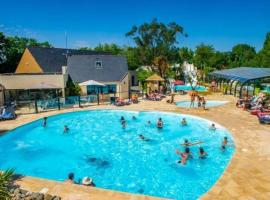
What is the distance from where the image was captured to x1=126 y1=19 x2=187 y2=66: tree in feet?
157

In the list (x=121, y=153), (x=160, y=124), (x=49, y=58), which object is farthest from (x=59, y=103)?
(x=49, y=58)

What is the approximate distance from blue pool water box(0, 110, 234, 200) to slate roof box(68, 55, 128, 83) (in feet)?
27.0

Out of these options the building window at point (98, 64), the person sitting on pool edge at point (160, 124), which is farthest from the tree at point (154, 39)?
the person sitting on pool edge at point (160, 124)

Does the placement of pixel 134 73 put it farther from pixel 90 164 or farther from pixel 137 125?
pixel 90 164

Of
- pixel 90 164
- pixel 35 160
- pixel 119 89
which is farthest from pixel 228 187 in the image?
pixel 119 89

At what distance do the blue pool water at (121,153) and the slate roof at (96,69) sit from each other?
8.24 meters

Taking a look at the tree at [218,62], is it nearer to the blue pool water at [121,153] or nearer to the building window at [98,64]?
the building window at [98,64]

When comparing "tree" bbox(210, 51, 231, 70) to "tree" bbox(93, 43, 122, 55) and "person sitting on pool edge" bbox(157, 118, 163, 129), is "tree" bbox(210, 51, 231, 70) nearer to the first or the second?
"tree" bbox(93, 43, 122, 55)

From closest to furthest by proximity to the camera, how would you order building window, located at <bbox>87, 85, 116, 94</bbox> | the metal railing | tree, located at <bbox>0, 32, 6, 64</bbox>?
the metal railing → building window, located at <bbox>87, 85, 116, 94</bbox> → tree, located at <bbox>0, 32, 6, 64</bbox>

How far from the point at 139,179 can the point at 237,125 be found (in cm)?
915

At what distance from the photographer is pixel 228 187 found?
9.31 meters

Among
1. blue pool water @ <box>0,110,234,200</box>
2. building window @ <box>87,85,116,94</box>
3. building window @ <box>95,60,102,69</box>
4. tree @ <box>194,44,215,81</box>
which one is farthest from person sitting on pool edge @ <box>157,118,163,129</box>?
tree @ <box>194,44,215,81</box>

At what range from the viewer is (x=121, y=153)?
53.0ft

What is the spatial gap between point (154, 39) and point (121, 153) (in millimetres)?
36183
